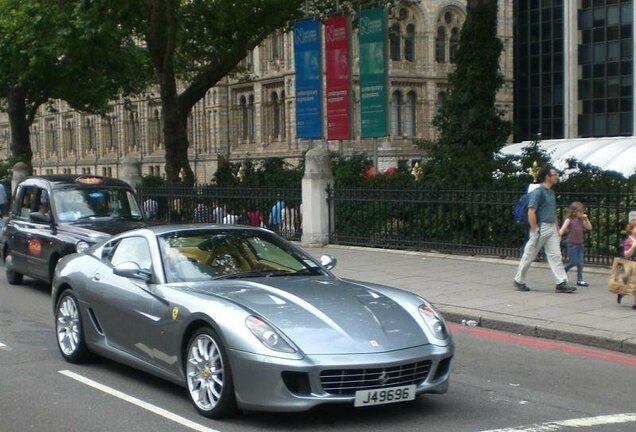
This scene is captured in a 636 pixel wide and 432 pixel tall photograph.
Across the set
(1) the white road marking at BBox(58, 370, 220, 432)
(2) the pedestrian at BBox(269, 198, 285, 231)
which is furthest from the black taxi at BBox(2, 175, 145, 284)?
(2) the pedestrian at BBox(269, 198, 285, 231)

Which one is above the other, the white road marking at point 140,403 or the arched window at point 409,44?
the arched window at point 409,44

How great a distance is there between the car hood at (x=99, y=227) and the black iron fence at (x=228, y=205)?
20.5 ft

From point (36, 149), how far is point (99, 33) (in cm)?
5753

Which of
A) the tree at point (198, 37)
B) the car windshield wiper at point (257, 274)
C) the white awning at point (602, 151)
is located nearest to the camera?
the car windshield wiper at point (257, 274)

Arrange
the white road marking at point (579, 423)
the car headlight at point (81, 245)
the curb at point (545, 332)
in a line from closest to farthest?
1. the white road marking at point (579, 423)
2. the curb at point (545, 332)
3. the car headlight at point (81, 245)

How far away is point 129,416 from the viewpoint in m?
7.22

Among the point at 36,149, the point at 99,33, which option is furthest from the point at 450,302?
the point at 36,149

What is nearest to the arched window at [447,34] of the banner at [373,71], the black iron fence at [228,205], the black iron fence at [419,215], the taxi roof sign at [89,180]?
the black iron fence at [228,205]

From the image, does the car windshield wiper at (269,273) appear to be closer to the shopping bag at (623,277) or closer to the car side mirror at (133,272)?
the car side mirror at (133,272)

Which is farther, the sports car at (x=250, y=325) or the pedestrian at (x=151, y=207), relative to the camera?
the pedestrian at (x=151, y=207)

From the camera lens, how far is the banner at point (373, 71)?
23.2m

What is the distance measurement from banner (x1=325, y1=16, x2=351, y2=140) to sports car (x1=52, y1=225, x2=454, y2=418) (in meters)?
15.6

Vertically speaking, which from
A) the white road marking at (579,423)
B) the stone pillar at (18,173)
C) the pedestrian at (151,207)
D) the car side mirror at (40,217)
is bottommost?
the white road marking at (579,423)

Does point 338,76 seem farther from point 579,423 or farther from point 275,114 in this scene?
point 275,114
